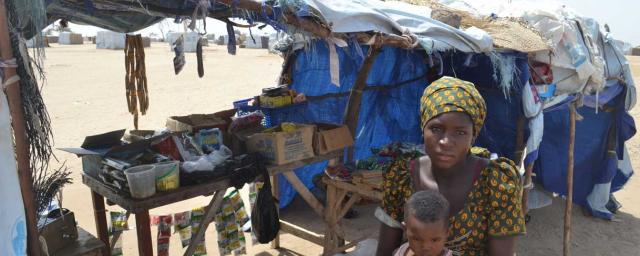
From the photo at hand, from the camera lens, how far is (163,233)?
390 centimetres

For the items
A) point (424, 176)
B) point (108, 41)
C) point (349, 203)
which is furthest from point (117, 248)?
point (108, 41)

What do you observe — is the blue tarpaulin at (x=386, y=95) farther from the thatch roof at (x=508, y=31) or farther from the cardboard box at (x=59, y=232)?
the cardboard box at (x=59, y=232)

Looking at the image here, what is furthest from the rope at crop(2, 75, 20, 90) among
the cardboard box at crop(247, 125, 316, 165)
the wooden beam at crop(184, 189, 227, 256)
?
the cardboard box at crop(247, 125, 316, 165)

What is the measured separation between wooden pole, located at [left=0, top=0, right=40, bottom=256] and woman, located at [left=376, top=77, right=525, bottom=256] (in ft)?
5.63

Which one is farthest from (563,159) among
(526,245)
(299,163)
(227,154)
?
(227,154)

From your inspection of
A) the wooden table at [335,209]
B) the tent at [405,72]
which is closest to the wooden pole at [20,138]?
the tent at [405,72]

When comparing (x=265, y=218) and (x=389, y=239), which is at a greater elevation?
(x=389, y=239)

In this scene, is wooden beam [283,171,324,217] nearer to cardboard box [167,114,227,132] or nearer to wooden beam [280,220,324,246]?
wooden beam [280,220,324,246]

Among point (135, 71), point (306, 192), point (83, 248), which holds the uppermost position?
point (135, 71)

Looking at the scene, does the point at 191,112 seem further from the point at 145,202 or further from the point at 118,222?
the point at 145,202

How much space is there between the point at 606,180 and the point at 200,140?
590 centimetres

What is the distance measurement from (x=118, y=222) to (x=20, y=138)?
2243 millimetres

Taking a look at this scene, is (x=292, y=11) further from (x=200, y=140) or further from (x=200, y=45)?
(x=200, y=140)

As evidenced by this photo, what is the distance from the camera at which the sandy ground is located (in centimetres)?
555
